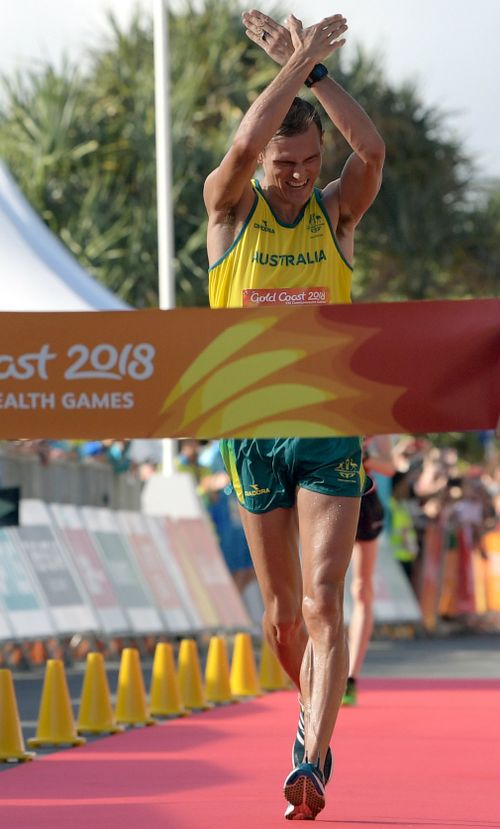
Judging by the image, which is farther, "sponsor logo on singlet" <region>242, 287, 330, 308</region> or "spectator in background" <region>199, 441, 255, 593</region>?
"spectator in background" <region>199, 441, 255, 593</region>

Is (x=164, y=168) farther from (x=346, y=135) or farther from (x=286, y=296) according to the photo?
(x=286, y=296)

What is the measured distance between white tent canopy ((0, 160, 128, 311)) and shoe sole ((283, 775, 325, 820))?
11.2 m

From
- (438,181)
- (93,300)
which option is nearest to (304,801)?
(93,300)

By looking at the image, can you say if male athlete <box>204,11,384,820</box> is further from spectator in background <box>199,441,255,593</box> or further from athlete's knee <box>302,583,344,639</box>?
spectator in background <box>199,441,255,593</box>

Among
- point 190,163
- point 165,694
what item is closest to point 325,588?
point 165,694

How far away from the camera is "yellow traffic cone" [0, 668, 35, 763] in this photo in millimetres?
8234

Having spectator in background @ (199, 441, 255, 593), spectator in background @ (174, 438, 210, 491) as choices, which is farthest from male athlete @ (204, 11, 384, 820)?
spectator in background @ (174, 438, 210, 491)

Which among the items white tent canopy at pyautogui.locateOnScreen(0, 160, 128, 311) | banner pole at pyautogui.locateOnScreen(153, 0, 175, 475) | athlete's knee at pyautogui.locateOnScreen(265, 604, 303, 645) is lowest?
athlete's knee at pyautogui.locateOnScreen(265, 604, 303, 645)

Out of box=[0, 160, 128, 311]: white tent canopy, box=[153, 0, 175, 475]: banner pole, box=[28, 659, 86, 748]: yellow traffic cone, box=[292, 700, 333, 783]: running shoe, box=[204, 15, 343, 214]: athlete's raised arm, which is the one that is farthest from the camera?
box=[153, 0, 175, 475]: banner pole

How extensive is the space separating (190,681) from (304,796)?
5126 millimetres

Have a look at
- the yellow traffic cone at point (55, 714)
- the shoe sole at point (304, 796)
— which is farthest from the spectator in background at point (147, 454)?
the shoe sole at point (304, 796)

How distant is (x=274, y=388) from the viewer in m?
5.45

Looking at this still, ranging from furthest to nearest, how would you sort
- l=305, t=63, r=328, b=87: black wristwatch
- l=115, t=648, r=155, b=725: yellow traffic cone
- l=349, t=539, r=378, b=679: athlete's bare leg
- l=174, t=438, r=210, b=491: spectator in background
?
l=174, t=438, r=210, b=491: spectator in background, l=349, t=539, r=378, b=679: athlete's bare leg, l=115, t=648, r=155, b=725: yellow traffic cone, l=305, t=63, r=328, b=87: black wristwatch

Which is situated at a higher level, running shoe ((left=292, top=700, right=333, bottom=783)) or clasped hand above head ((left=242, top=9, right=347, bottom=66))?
clasped hand above head ((left=242, top=9, right=347, bottom=66))
